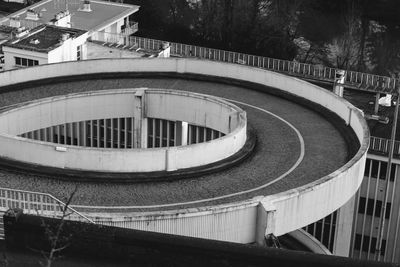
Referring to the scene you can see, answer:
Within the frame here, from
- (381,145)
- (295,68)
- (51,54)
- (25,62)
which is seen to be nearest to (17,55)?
(25,62)

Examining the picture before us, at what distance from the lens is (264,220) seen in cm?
3538

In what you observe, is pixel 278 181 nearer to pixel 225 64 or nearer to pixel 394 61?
pixel 225 64

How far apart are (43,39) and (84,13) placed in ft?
50.3

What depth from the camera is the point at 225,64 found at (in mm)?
53281

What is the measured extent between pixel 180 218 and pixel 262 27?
236ft

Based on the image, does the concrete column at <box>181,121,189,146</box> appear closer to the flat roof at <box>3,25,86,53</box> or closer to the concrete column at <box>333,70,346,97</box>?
the concrete column at <box>333,70,346,97</box>

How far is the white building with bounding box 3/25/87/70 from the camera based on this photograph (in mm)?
61969

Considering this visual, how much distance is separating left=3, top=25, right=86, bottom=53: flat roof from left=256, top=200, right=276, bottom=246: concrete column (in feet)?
103

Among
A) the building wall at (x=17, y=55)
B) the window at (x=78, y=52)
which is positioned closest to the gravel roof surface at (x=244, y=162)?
the building wall at (x=17, y=55)

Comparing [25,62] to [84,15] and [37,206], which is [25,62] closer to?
[84,15]

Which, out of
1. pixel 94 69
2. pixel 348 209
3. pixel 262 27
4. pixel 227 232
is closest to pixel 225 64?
pixel 94 69

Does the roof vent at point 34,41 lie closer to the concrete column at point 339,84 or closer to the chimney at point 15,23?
the chimney at point 15,23

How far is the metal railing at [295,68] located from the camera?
211 feet

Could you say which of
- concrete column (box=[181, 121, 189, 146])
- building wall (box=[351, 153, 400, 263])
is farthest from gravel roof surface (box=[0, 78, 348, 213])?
building wall (box=[351, 153, 400, 263])
